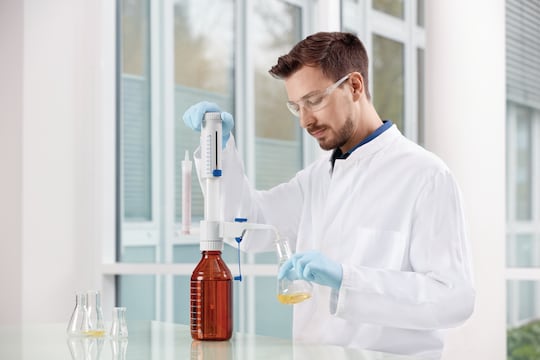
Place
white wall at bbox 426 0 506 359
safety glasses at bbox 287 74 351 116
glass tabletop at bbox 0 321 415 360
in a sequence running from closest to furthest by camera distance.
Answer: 1. glass tabletop at bbox 0 321 415 360
2. safety glasses at bbox 287 74 351 116
3. white wall at bbox 426 0 506 359

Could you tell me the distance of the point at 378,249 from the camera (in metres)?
1.85

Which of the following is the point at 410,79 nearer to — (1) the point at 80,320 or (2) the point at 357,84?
(2) the point at 357,84

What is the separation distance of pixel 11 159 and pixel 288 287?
92.2 inches

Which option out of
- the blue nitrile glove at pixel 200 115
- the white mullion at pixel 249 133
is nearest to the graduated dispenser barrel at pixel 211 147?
the blue nitrile glove at pixel 200 115

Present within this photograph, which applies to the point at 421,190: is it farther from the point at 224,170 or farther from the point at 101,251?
the point at 101,251

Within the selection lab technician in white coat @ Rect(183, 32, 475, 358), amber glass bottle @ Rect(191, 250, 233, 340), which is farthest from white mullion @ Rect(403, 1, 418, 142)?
amber glass bottle @ Rect(191, 250, 233, 340)

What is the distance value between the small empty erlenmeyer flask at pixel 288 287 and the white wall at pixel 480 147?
1.02 meters

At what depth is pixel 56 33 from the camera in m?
3.72

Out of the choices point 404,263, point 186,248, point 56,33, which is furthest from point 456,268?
point 56,33

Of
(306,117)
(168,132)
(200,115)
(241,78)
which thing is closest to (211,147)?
(200,115)

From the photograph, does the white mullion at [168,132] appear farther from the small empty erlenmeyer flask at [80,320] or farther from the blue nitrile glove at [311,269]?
the blue nitrile glove at [311,269]

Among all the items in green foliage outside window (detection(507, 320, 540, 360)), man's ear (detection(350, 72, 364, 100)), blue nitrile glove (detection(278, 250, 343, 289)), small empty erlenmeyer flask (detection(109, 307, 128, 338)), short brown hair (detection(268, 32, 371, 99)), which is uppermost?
short brown hair (detection(268, 32, 371, 99))

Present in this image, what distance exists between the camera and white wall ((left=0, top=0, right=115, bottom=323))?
3.59 m

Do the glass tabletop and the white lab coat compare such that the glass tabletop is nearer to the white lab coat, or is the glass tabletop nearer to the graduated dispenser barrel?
the white lab coat
